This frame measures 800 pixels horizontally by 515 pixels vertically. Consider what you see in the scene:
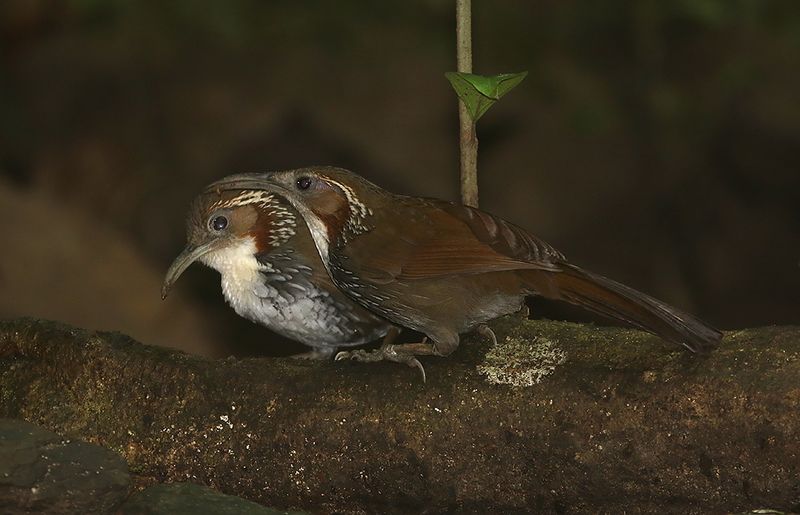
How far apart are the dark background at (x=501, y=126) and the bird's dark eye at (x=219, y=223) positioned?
3045 mm

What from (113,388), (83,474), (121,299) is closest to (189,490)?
(83,474)

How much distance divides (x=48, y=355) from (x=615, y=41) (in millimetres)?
5986

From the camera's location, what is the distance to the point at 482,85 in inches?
136

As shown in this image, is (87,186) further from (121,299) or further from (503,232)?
(503,232)

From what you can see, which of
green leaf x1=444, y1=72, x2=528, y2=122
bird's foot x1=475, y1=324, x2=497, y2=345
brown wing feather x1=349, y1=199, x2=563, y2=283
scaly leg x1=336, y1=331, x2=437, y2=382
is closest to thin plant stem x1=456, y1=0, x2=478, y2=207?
green leaf x1=444, y1=72, x2=528, y2=122

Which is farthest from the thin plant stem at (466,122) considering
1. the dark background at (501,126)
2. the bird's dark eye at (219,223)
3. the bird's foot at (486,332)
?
the dark background at (501,126)

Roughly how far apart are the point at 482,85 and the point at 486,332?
795 millimetres

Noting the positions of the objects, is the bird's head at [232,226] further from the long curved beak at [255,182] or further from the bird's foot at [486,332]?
the bird's foot at [486,332]

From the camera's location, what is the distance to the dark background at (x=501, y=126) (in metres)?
7.65

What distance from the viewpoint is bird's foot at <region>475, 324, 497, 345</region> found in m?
3.65

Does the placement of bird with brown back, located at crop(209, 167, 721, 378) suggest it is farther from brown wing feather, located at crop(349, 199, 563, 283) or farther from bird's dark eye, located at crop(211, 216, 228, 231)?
bird's dark eye, located at crop(211, 216, 228, 231)

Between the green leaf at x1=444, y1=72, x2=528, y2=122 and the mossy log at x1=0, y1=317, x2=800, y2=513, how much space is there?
0.74 m

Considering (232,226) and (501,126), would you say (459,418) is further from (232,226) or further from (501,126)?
(501,126)

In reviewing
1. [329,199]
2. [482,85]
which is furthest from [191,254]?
[482,85]
